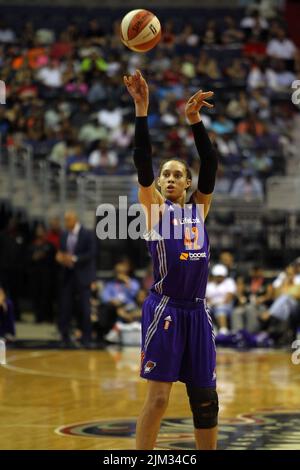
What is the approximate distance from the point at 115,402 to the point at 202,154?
5.26 m

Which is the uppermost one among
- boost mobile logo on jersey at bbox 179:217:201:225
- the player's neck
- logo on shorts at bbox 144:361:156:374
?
the player's neck

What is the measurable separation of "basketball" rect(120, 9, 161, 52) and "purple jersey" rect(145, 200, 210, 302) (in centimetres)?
138

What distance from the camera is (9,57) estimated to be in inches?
1065

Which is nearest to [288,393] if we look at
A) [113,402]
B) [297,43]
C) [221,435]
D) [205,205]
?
[113,402]

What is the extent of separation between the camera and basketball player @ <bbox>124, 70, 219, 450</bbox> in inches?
293

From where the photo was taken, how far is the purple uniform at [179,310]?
750 cm

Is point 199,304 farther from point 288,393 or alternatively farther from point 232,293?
point 232,293

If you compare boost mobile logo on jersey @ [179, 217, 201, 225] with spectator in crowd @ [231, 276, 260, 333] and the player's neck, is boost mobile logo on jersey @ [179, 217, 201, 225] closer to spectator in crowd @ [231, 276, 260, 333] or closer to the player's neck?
the player's neck

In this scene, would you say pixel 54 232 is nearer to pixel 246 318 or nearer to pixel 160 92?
pixel 246 318

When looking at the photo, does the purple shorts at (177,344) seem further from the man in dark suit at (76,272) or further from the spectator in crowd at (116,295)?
the spectator in crowd at (116,295)

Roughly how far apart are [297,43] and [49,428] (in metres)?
21.8

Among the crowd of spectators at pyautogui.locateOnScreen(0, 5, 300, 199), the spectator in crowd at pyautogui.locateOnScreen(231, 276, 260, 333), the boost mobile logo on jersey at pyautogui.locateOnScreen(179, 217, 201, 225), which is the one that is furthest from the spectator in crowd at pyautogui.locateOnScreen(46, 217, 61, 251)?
the boost mobile logo on jersey at pyautogui.locateOnScreen(179, 217, 201, 225)

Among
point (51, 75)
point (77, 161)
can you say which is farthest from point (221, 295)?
point (51, 75)

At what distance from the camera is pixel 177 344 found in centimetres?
751
